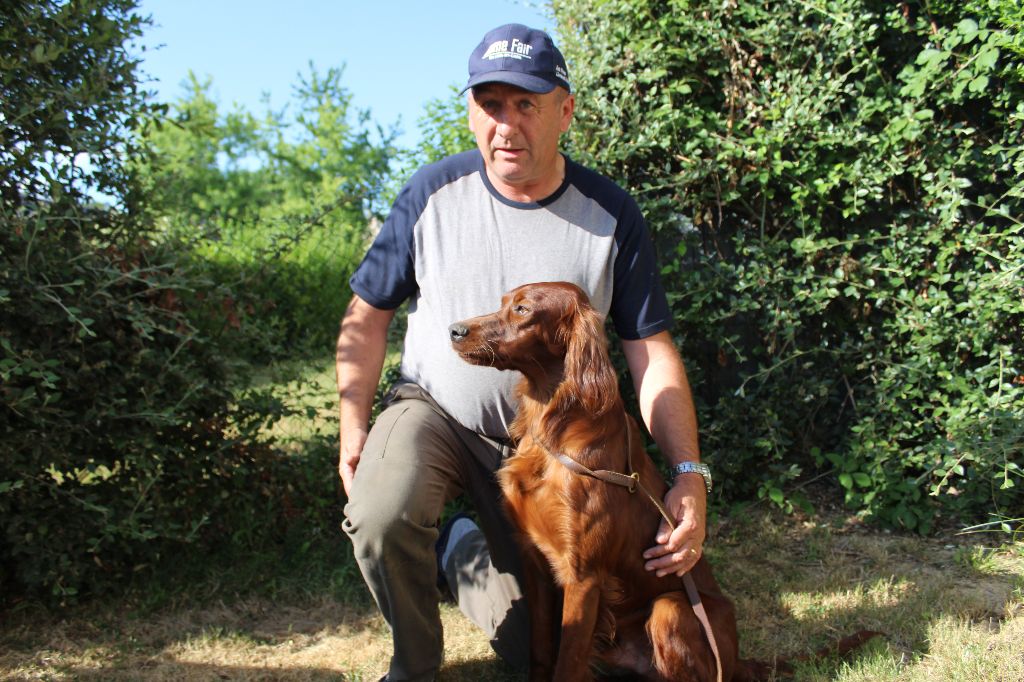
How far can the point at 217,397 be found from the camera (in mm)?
3303

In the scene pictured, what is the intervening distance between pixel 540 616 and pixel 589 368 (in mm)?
813

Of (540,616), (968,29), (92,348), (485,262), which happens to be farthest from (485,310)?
(968,29)

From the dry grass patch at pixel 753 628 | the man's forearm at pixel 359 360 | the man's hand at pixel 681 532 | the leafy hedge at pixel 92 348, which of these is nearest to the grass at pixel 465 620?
the dry grass patch at pixel 753 628

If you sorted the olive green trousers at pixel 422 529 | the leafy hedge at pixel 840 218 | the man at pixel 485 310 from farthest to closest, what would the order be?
1. the leafy hedge at pixel 840 218
2. the man at pixel 485 310
3. the olive green trousers at pixel 422 529

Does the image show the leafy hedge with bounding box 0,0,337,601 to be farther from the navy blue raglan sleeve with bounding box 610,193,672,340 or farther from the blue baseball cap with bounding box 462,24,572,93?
the navy blue raglan sleeve with bounding box 610,193,672,340

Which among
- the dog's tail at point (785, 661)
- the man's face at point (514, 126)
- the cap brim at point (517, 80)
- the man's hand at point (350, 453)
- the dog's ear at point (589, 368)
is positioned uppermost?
the cap brim at point (517, 80)

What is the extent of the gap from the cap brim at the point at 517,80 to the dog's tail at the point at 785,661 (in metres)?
1.91

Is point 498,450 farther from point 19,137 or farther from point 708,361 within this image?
point 19,137

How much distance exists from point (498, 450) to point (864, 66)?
2.41m

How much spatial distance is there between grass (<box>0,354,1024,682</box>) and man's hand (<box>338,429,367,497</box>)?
719 mm

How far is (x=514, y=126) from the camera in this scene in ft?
8.66

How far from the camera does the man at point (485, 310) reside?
8.36ft

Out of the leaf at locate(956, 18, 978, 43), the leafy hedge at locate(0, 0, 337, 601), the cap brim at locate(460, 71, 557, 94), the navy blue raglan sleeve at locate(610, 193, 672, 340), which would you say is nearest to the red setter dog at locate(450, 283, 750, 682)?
the navy blue raglan sleeve at locate(610, 193, 672, 340)

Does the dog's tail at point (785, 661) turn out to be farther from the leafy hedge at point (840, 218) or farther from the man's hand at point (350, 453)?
the man's hand at point (350, 453)
